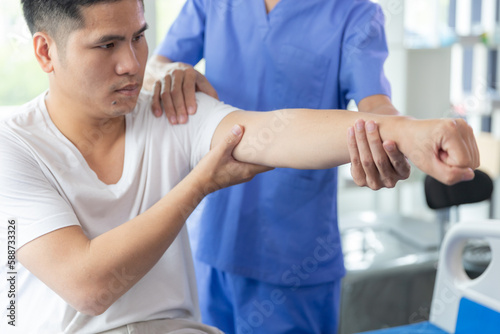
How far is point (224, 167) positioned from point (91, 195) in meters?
0.27

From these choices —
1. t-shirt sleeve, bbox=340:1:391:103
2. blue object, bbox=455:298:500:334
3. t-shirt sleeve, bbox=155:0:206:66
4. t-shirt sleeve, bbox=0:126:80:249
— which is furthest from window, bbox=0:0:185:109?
blue object, bbox=455:298:500:334

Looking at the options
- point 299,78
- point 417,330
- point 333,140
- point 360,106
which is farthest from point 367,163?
point 417,330

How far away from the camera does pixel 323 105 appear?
1417 millimetres

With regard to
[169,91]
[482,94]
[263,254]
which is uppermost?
[169,91]

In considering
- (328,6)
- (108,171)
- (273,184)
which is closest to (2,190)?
(108,171)

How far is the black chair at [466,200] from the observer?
8.20ft

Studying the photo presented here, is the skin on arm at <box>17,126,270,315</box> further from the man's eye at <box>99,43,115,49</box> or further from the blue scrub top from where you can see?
the blue scrub top

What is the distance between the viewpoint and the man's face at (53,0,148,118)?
3.50 feet

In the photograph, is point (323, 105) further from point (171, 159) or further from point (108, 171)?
point (108, 171)

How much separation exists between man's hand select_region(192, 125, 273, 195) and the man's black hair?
13.7 inches

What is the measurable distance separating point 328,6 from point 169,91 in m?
0.46

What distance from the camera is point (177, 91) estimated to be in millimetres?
1248

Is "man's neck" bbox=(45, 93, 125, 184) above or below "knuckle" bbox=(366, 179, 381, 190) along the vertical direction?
above

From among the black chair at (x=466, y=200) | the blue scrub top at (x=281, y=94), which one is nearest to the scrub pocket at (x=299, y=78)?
the blue scrub top at (x=281, y=94)
